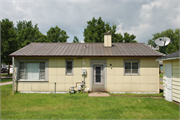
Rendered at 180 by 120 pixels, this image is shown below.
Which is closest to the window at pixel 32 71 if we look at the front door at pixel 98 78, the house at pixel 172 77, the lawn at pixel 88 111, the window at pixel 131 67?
the lawn at pixel 88 111

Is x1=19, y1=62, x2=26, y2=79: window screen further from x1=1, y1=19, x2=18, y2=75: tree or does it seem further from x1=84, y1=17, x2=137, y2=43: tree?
x1=84, y1=17, x2=137, y2=43: tree

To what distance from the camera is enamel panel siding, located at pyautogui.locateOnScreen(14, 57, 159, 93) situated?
9039mm

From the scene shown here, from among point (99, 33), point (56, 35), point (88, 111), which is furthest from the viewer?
point (56, 35)

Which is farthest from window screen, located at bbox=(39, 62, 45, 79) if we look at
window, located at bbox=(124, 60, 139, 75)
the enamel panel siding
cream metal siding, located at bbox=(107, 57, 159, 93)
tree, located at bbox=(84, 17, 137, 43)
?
tree, located at bbox=(84, 17, 137, 43)

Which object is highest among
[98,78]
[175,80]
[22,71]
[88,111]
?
[22,71]

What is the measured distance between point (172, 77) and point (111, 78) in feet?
13.3

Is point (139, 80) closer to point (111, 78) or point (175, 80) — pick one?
point (111, 78)

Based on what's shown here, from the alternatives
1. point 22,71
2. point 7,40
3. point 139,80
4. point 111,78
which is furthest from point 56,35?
point 139,80

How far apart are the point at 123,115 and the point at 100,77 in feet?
14.3

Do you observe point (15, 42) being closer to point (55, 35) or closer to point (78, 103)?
point (55, 35)

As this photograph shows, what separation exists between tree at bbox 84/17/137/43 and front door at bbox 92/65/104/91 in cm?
1502

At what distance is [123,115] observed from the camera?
506cm

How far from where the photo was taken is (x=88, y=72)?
30.0ft

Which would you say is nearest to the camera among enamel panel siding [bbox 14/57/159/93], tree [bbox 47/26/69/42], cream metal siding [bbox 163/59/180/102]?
cream metal siding [bbox 163/59/180/102]
